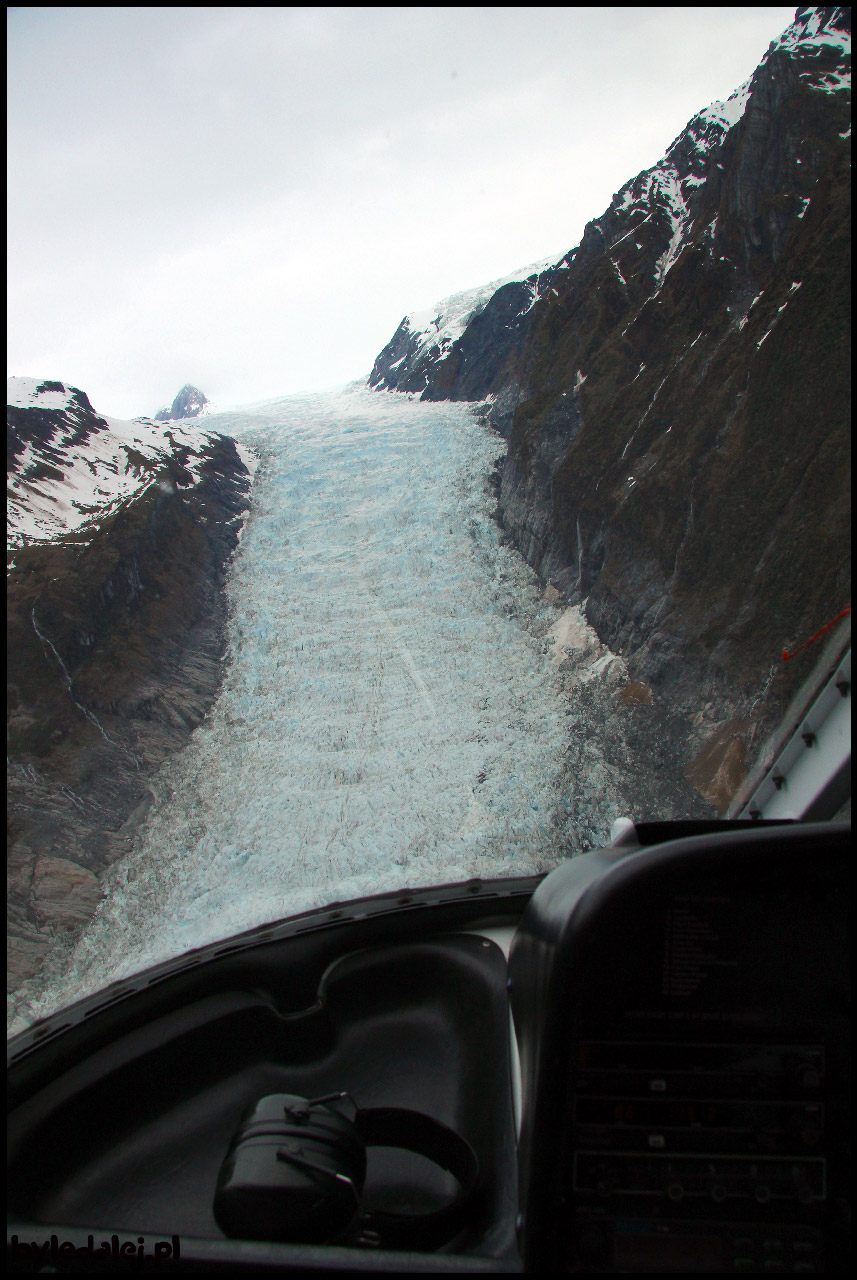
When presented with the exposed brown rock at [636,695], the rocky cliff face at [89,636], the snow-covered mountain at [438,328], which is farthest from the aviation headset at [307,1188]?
the snow-covered mountain at [438,328]

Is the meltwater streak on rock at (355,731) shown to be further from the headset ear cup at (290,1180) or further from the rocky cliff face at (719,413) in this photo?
the headset ear cup at (290,1180)

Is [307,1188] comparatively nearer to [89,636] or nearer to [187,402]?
[89,636]

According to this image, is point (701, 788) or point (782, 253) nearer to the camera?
point (701, 788)

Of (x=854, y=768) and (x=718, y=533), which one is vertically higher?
(x=854, y=768)

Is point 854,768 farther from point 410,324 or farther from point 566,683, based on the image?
point 410,324

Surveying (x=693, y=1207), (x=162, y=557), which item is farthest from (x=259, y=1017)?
(x=162, y=557)

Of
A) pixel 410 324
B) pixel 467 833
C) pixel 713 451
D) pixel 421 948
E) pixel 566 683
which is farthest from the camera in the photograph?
pixel 410 324

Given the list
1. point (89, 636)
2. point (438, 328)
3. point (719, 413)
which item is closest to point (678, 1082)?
point (719, 413)
